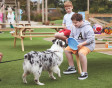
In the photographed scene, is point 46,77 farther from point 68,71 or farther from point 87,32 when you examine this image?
point 87,32

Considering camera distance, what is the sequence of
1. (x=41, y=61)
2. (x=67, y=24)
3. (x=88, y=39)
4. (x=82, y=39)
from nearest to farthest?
(x=41, y=61), (x=88, y=39), (x=82, y=39), (x=67, y=24)

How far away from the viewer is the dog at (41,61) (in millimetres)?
3951

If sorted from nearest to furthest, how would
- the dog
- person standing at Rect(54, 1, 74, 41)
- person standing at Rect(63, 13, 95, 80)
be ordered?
the dog < person standing at Rect(63, 13, 95, 80) < person standing at Rect(54, 1, 74, 41)

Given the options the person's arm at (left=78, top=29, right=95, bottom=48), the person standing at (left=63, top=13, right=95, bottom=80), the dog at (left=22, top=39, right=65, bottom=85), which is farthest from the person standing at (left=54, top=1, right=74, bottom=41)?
the dog at (left=22, top=39, right=65, bottom=85)

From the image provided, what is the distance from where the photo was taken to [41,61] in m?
4.08

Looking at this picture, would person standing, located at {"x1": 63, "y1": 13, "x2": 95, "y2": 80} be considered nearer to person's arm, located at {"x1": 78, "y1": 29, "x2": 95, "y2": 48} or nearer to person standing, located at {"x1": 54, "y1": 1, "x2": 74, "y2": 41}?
person's arm, located at {"x1": 78, "y1": 29, "x2": 95, "y2": 48}

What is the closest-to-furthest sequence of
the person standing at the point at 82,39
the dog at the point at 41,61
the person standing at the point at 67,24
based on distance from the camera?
the dog at the point at 41,61, the person standing at the point at 82,39, the person standing at the point at 67,24

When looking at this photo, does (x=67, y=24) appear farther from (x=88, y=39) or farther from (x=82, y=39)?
(x=88, y=39)

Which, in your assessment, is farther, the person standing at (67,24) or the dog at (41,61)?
the person standing at (67,24)

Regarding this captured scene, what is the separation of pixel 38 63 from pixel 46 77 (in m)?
0.83

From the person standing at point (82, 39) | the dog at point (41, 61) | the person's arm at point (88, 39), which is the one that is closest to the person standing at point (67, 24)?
the person standing at point (82, 39)

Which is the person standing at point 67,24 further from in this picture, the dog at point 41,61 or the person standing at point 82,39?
the dog at point 41,61

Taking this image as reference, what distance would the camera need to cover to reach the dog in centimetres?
395

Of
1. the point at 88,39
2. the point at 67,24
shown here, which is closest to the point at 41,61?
the point at 88,39
